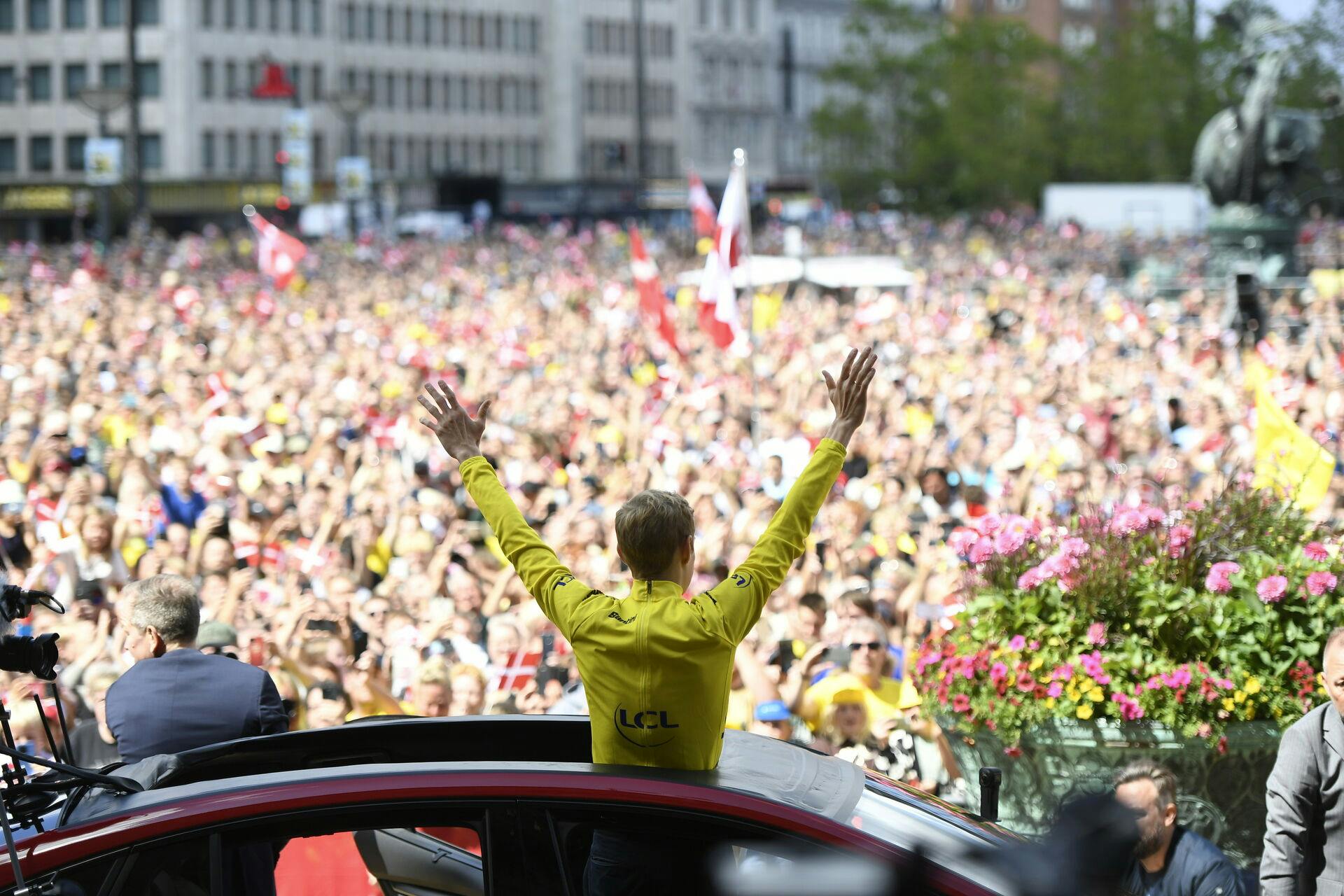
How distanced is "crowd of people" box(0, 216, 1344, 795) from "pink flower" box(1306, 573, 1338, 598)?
131cm

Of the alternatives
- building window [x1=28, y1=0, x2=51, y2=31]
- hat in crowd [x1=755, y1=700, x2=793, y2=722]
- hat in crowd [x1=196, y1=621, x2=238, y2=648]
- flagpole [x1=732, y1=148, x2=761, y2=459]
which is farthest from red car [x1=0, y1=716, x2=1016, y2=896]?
building window [x1=28, y1=0, x2=51, y2=31]

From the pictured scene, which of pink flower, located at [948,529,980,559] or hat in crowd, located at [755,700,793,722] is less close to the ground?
pink flower, located at [948,529,980,559]

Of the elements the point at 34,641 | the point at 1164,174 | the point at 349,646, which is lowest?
the point at 349,646

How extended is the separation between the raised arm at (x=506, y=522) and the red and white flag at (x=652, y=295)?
52.9 ft

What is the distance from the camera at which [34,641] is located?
151 inches

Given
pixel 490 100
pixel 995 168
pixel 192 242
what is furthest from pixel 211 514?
pixel 490 100

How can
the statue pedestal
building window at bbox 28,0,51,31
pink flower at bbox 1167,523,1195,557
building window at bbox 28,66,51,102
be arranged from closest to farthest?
pink flower at bbox 1167,523,1195,557 → the statue pedestal → building window at bbox 28,66,51,102 → building window at bbox 28,0,51,31

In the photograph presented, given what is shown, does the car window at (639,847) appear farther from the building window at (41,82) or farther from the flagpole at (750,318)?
the building window at (41,82)

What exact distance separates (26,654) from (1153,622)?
3.36 metres

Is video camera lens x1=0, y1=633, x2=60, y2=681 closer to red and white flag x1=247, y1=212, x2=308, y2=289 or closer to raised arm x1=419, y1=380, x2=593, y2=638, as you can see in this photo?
raised arm x1=419, y1=380, x2=593, y2=638

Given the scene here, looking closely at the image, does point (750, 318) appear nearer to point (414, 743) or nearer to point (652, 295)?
point (652, 295)

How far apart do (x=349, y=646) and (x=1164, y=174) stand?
70010mm

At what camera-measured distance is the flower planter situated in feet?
18.3

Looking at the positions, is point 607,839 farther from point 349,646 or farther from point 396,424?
point 396,424
